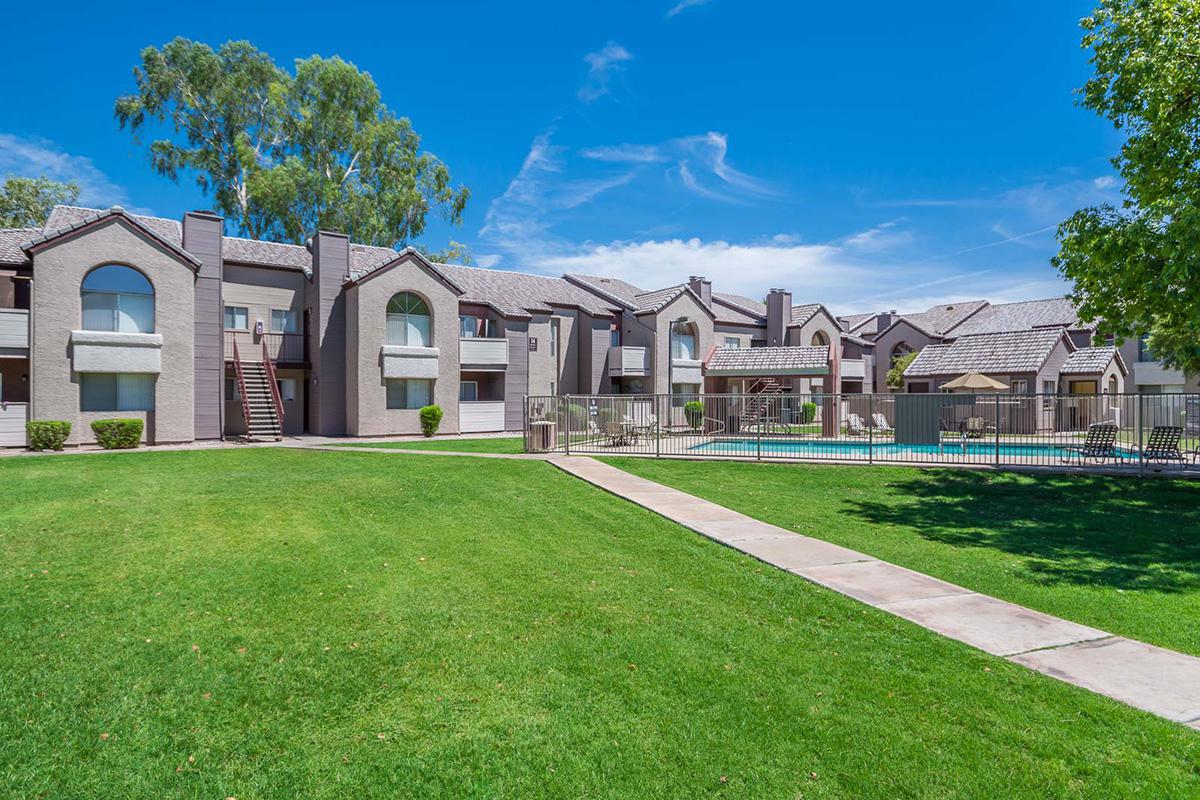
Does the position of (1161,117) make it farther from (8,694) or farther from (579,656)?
(8,694)

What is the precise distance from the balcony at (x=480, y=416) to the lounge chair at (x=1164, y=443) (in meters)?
24.0

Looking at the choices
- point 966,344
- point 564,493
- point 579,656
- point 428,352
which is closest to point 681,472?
point 564,493

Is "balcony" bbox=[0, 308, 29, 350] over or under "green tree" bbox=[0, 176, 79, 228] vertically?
under

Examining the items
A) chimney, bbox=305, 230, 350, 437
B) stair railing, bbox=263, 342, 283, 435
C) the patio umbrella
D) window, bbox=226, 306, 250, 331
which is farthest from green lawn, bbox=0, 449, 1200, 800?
the patio umbrella

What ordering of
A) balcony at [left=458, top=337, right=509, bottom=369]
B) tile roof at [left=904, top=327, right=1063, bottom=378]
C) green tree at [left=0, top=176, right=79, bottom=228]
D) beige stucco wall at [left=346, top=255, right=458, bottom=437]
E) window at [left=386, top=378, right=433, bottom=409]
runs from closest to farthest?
beige stucco wall at [left=346, top=255, right=458, bottom=437] < window at [left=386, top=378, right=433, bottom=409] < balcony at [left=458, top=337, right=509, bottom=369] < tile roof at [left=904, top=327, right=1063, bottom=378] < green tree at [left=0, top=176, right=79, bottom=228]

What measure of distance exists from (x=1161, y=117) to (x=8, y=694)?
61.4 ft

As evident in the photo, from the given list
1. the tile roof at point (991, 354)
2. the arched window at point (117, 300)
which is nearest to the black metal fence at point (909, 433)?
the tile roof at point (991, 354)

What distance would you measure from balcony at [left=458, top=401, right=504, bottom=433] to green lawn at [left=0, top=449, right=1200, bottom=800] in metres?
22.1

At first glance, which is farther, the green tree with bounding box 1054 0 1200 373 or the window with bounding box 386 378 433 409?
the window with bounding box 386 378 433 409

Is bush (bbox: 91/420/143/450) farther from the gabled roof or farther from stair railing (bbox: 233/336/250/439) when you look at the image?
the gabled roof

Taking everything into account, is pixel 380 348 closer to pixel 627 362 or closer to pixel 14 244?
pixel 14 244

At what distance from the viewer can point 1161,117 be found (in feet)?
42.6

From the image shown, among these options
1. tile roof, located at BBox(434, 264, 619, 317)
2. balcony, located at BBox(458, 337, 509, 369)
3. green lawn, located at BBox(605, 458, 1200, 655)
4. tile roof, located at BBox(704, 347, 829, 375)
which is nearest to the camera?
green lawn, located at BBox(605, 458, 1200, 655)

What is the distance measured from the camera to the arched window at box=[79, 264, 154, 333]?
23.1 metres
